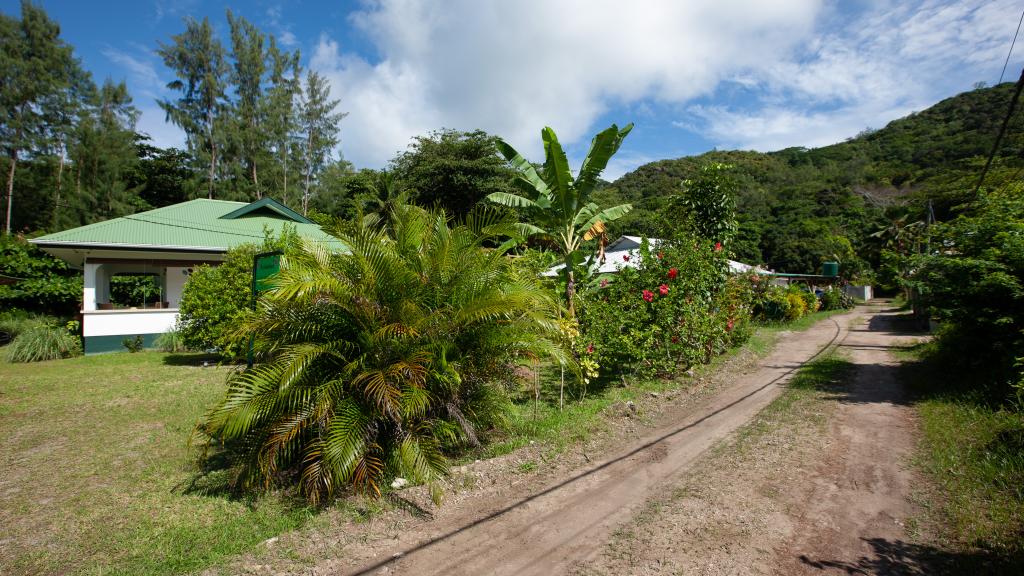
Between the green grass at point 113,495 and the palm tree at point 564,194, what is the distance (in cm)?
549

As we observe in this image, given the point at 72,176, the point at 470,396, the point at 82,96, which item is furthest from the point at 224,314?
the point at 82,96

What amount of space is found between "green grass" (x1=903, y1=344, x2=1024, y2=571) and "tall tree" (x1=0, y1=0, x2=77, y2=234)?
35.3 m

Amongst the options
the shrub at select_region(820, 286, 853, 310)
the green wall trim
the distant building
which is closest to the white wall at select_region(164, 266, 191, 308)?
the distant building

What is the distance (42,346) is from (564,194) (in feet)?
47.0

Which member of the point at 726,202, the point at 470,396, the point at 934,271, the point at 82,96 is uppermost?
the point at 82,96

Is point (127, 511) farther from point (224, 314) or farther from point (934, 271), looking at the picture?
point (934, 271)

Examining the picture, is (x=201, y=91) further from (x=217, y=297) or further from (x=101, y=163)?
(x=217, y=297)

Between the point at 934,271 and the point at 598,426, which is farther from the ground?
the point at 934,271

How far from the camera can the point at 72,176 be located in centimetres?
2553

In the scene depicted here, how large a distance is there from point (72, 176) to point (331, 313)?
102 ft

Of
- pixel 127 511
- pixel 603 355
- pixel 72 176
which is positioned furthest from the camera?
pixel 72 176

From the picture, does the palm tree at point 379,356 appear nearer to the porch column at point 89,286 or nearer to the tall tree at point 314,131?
the porch column at point 89,286

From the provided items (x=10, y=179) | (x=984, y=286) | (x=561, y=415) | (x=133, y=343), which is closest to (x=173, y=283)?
(x=133, y=343)

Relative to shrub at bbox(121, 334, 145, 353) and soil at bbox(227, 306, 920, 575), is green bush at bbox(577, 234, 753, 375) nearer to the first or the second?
soil at bbox(227, 306, 920, 575)
